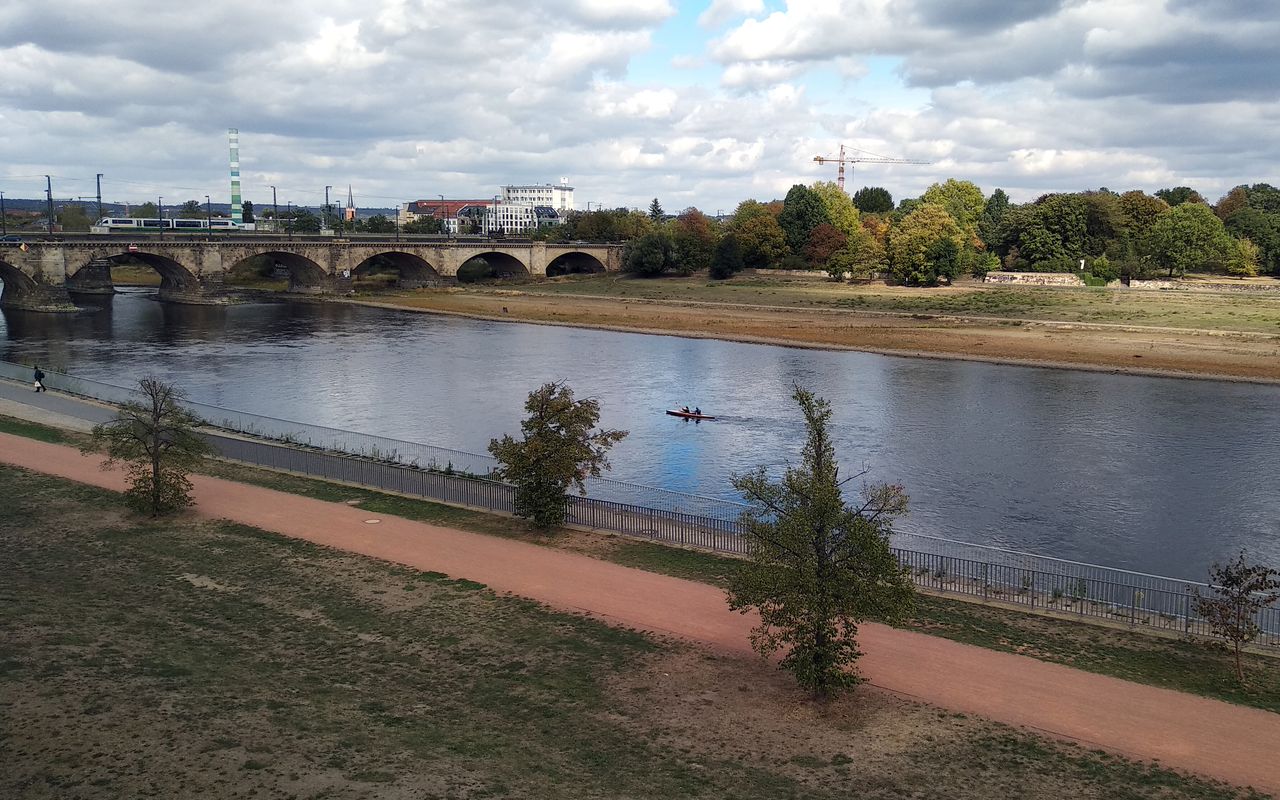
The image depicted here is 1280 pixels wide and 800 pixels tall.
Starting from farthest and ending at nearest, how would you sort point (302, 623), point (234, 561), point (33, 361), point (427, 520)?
point (33, 361) → point (427, 520) → point (234, 561) → point (302, 623)

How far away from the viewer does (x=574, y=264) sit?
5659 inches

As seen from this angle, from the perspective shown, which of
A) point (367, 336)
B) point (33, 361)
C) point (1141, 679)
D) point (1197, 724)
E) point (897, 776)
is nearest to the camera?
point (897, 776)

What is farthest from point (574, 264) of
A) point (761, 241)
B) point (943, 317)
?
point (943, 317)

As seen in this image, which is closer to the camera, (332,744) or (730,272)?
(332,744)

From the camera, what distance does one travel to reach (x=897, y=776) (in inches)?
609

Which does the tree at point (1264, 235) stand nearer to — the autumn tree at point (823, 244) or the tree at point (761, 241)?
the autumn tree at point (823, 244)

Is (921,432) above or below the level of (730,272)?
below

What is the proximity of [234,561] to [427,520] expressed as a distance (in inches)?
223

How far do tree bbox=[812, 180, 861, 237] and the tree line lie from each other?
19 cm

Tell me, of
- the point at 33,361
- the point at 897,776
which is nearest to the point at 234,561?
the point at 897,776

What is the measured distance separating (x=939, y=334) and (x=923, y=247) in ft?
93.5

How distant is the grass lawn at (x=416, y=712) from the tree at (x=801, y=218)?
104m

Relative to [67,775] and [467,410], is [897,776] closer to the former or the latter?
[67,775]

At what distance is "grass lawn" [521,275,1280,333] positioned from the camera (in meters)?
80.1
